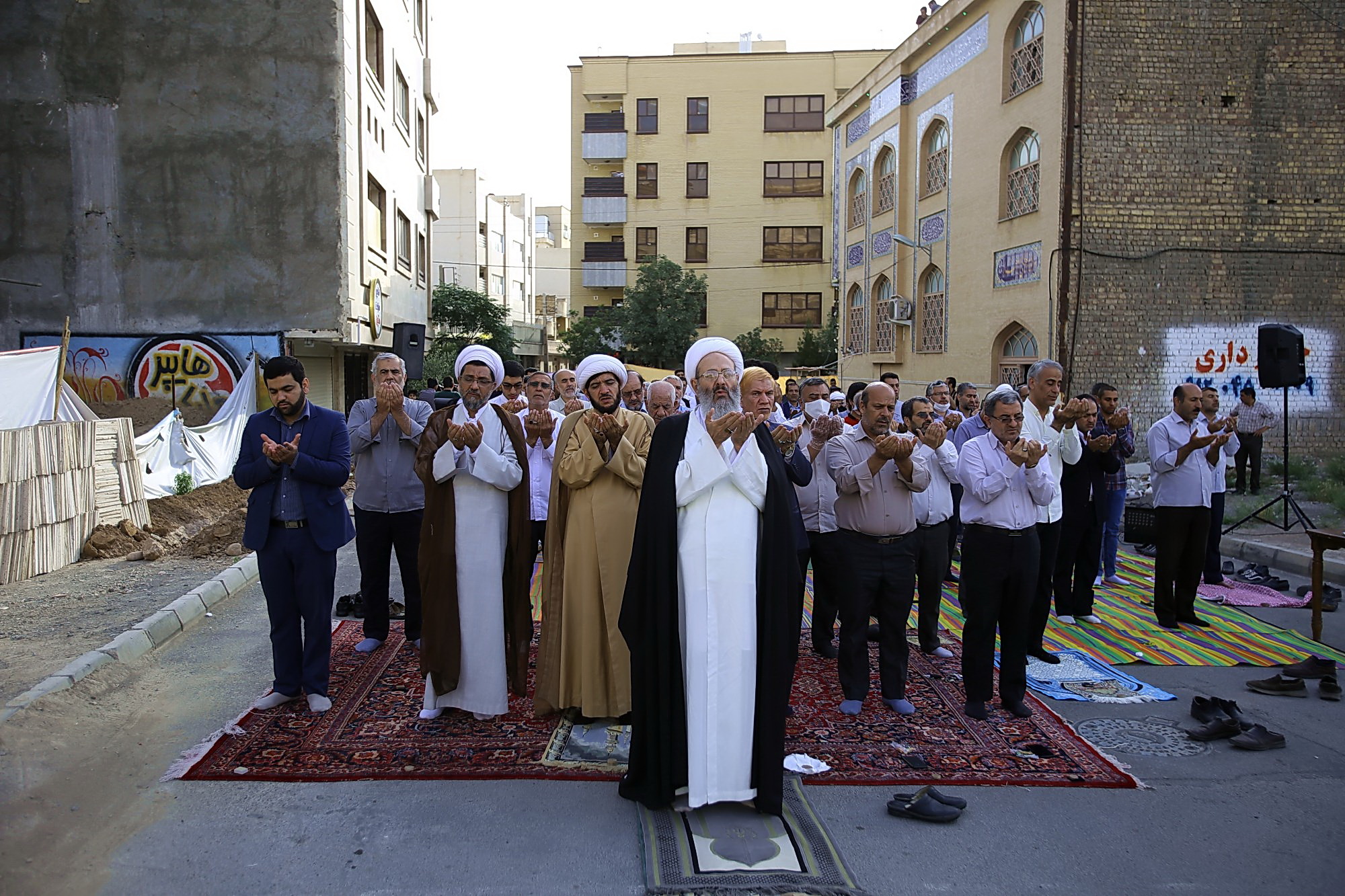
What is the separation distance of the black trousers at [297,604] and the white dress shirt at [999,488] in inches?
139

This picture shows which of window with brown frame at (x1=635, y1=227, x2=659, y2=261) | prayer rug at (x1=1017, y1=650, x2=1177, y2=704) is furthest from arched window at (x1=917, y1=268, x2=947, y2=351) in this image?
window with brown frame at (x1=635, y1=227, x2=659, y2=261)

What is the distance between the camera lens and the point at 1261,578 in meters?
9.28

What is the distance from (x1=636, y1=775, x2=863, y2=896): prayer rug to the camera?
353 cm

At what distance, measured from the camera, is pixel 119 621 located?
699 cm

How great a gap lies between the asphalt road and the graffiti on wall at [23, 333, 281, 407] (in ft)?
39.2

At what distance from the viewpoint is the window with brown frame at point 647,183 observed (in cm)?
4284

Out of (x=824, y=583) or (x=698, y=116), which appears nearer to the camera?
(x=824, y=583)

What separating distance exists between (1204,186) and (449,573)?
51.6 feet

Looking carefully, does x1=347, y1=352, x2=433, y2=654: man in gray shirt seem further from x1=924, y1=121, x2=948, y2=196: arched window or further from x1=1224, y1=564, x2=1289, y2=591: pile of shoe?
x1=924, y1=121, x2=948, y2=196: arched window

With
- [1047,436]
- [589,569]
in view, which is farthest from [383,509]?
[1047,436]

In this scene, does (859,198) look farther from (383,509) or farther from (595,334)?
(383,509)

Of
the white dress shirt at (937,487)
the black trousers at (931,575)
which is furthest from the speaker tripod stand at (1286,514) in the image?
the white dress shirt at (937,487)

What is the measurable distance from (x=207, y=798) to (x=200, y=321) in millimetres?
13586

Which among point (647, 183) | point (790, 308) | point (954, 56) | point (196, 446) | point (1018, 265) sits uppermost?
point (647, 183)
